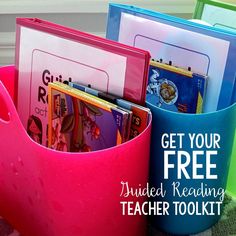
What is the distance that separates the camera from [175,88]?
0.56 metres

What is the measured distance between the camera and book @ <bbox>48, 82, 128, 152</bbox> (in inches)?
18.6

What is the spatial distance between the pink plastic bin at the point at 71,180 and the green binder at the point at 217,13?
0.79 feet

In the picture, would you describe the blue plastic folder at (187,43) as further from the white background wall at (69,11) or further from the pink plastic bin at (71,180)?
the white background wall at (69,11)

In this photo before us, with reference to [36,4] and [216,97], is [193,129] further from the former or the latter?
[36,4]

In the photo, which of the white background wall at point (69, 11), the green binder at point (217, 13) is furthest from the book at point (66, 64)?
the white background wall at point (69, 11)

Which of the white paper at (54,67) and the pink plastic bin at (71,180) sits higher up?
the white paper at (54,67)

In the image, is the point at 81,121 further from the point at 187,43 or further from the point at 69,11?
the point at 69,11

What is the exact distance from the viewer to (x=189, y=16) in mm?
906

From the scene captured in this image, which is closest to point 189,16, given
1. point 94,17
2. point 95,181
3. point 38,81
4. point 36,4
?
point 94,17

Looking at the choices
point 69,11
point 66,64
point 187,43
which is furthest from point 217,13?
point 69,11

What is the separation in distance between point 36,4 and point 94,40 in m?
0.42

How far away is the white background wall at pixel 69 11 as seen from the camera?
2.85 ft

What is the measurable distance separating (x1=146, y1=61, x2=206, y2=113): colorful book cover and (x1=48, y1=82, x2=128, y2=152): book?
12cm

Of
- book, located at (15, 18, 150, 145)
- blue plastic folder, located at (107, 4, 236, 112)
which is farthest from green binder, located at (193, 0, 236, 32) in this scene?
book, located at (15, 18, 150, 145)
